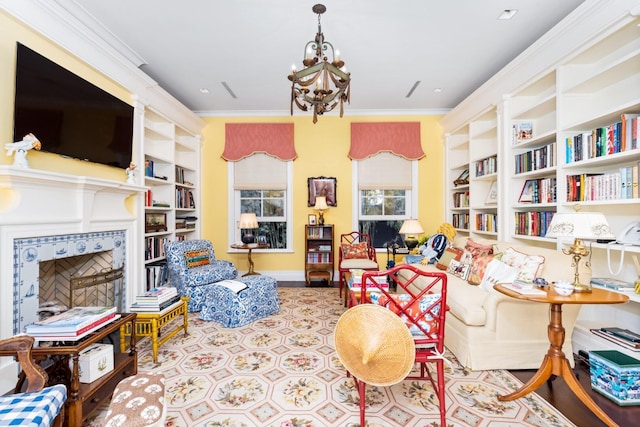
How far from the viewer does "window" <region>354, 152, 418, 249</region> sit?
507cm

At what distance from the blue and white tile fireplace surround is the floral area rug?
911 millimetres

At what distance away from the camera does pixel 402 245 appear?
17.1 feet

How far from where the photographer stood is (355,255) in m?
4.32

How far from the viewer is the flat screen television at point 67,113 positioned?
203cm

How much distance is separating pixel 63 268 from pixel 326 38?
3.41m

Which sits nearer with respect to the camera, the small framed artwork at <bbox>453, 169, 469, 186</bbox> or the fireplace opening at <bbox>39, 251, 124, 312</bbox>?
the fireplace opening at <bbox>39, 251, 124, 312</bbox>

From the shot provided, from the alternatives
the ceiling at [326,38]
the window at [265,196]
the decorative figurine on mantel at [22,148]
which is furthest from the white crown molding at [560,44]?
the decorative figurine on mantel at [22,148]

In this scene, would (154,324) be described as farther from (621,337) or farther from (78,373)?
(621,337)

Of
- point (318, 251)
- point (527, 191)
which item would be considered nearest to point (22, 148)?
point (318, 251)

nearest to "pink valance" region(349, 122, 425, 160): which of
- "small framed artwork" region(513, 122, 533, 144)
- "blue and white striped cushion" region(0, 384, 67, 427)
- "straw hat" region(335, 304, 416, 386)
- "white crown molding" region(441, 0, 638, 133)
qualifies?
"white crown molding" region(441, 0, 638, 133)

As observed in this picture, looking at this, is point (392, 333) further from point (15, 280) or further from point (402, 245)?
point (402, 245)

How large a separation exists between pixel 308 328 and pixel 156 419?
79.4 inches

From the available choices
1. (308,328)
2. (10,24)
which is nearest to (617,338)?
(308,328)

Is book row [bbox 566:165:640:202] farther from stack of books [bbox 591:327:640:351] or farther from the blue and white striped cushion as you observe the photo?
the blue and white striped cushion
